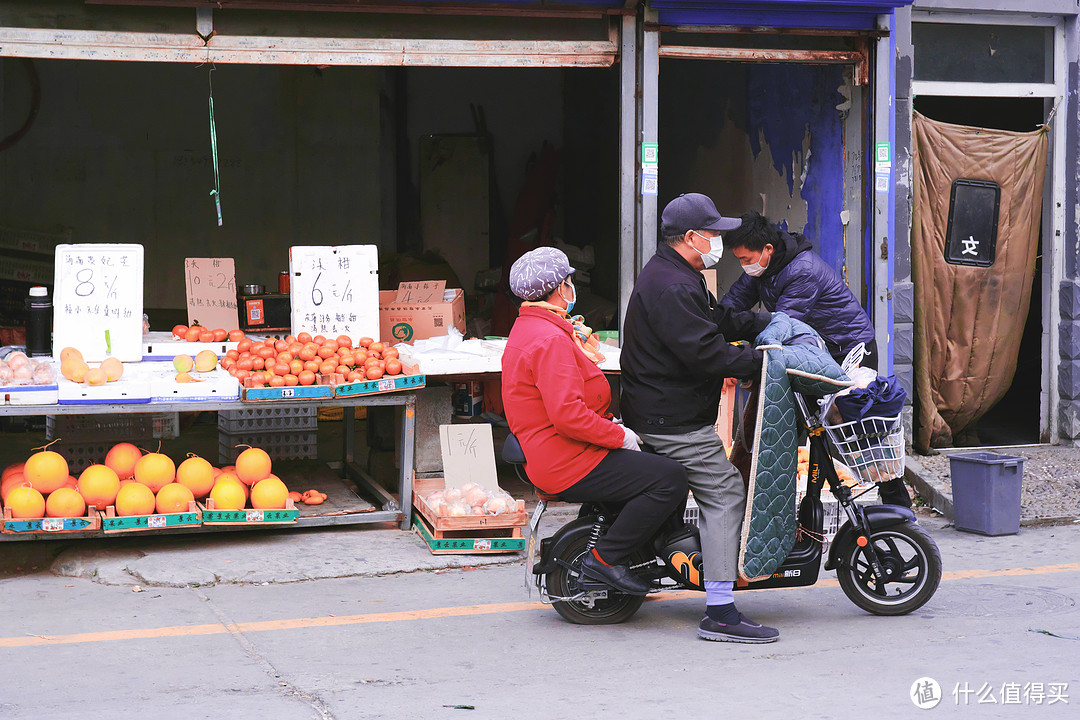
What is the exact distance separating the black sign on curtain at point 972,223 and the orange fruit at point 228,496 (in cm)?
560

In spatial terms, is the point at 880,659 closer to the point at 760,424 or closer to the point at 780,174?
the point at 760,424

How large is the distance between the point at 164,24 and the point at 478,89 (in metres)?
7.05

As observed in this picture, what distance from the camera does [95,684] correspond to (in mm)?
4711

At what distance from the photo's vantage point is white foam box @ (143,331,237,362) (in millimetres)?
7508

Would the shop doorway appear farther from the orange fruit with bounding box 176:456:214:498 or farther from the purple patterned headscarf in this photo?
the orange fruit with bounding box 176:456:214:498

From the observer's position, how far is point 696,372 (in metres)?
5.09

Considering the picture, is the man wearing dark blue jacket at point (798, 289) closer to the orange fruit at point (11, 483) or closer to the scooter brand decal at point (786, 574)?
the scooter brand decal at point (786, 574)

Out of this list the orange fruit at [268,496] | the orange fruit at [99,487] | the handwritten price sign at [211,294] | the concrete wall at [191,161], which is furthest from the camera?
the concrete wall at [191,161]

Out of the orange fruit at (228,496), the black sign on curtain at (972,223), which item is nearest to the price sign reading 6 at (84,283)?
the orange fruit at (228,496)

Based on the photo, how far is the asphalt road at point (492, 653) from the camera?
447 cm

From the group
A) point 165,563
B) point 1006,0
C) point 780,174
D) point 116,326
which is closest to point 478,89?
point 780,174

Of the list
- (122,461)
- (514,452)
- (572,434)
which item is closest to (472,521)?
(514,452)

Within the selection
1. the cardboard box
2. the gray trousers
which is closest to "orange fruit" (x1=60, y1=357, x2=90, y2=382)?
the cardboard box

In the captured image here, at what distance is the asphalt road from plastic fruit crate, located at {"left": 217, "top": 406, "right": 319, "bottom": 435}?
1.82m
